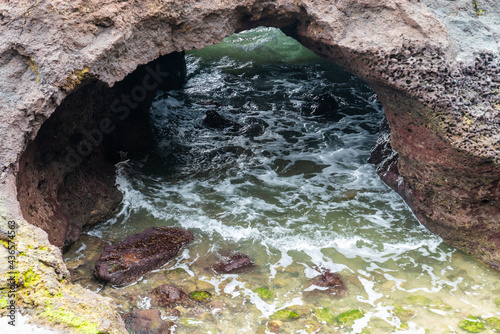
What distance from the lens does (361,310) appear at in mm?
3615

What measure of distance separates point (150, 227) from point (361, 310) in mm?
2242

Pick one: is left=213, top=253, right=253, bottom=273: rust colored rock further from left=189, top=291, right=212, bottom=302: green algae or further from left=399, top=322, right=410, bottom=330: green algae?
left=399, top=322, right=410, bottom=330: green algae

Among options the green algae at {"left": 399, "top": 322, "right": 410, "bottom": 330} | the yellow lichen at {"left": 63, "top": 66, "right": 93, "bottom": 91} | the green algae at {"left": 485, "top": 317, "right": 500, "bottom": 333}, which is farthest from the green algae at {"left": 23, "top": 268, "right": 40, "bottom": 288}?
the green algae at {"left": 485, "top": 317, "right": 500, "bottom": 333}

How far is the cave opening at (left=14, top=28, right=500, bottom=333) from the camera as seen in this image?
368 centimetres

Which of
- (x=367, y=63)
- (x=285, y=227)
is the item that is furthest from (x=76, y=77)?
(x=367, y=63)

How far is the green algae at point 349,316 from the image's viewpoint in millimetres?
3488

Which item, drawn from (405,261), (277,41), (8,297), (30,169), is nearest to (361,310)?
(405,261)

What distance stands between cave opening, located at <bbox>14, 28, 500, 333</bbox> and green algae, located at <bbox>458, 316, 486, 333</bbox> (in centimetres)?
17

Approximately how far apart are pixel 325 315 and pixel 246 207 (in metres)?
A: 1.84

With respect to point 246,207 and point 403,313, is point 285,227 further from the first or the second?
point 403,313

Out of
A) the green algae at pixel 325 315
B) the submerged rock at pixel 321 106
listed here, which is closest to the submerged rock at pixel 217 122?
the submerged rock at pixel 321 106

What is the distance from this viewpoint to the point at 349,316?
11.6 ft

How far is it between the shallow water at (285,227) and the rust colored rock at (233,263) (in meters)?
0.08

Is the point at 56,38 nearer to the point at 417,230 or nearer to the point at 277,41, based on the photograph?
the point at 417,230
